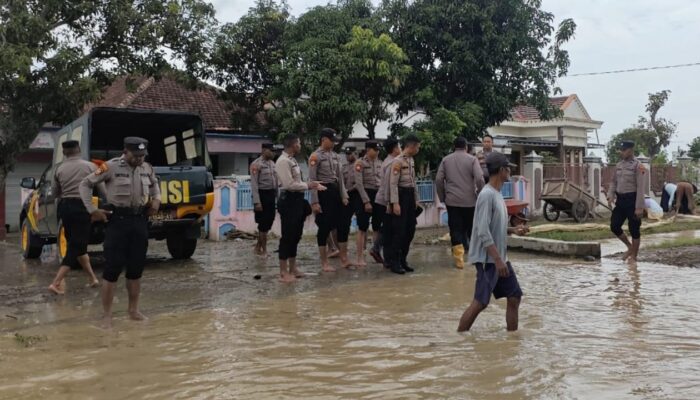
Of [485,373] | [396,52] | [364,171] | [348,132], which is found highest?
[396,52]

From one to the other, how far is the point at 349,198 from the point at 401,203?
140 cm

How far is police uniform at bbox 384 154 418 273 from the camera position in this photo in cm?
831

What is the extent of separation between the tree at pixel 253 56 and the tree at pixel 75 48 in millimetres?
1667

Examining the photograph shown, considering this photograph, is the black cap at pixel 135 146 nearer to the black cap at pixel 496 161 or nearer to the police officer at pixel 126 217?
the police officer at pixel 126 217

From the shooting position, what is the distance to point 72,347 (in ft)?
16.3

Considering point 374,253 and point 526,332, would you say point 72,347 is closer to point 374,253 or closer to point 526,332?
point 526,332

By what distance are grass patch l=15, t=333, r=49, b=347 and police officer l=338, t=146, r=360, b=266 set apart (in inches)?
172

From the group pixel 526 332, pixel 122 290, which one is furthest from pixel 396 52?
pixel 526 332

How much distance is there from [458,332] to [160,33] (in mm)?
11136

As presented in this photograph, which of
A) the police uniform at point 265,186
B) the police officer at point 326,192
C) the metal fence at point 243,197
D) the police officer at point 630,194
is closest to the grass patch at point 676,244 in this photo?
the police officer at point 630,194

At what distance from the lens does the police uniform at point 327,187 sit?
8492 mm

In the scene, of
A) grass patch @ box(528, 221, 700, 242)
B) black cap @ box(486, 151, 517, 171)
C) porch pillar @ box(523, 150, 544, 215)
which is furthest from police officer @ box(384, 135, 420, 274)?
porch pillar @ box(523, 150, 544, 215)

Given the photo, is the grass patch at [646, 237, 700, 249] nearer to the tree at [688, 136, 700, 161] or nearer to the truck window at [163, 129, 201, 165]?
the truck window at [163, 129, 201, 165]

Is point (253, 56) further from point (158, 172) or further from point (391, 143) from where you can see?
point (391, 143)
